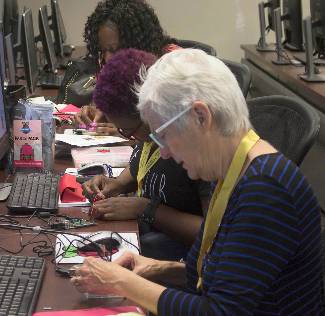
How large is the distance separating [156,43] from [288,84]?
1.60 metres

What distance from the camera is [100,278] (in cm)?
132

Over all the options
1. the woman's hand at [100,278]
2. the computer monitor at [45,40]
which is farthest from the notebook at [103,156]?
the computer monitor at [45,40]

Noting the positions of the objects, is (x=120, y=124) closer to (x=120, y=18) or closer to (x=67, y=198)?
(x=67, y=198)

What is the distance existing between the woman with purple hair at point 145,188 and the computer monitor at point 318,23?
6.68ft

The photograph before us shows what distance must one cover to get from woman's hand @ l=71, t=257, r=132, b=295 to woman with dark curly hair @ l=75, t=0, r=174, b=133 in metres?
1.43

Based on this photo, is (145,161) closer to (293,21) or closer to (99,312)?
(99,312)

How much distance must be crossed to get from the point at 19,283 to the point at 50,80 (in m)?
2.73

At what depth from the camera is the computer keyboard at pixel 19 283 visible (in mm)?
1263

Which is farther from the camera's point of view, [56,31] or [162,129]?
[56,31]

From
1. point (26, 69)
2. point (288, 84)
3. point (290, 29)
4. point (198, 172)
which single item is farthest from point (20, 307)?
point (290, 29)

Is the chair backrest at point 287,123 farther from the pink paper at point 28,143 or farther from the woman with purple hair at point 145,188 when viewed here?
the pink paper at point 28,143

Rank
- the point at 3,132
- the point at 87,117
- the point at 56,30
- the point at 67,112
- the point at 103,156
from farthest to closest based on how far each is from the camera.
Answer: the point at 56,30 → the point at 67,112 → the point at 87,117 → the point at 103,156 → the point at 3,132

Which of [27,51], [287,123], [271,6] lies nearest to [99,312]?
[287,123]

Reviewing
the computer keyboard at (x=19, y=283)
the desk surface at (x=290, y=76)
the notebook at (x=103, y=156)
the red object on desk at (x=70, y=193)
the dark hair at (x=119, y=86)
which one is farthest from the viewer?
the desk surface at (x=290, y=76)
